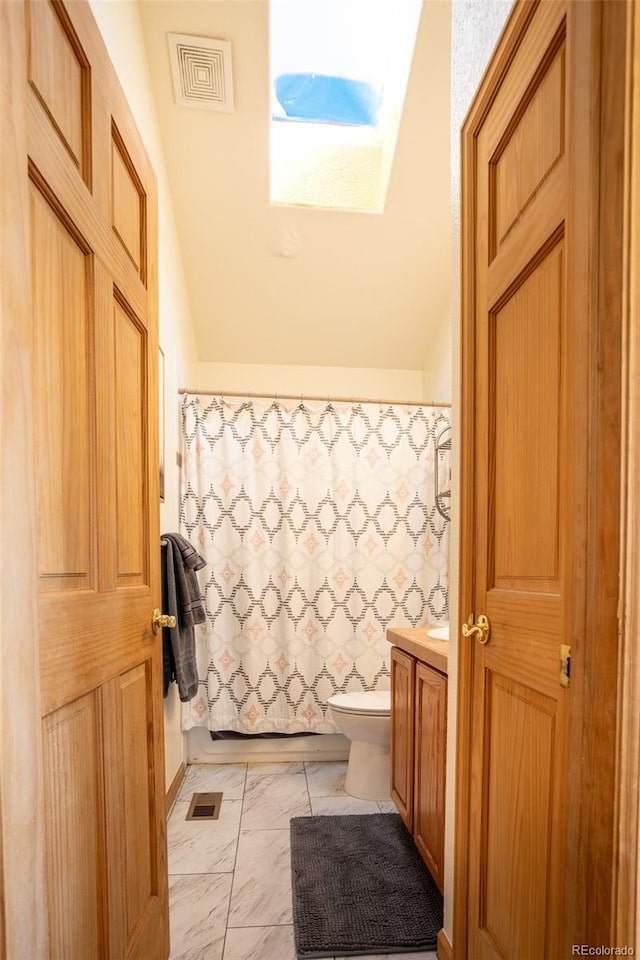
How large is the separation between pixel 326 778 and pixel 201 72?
123 inches

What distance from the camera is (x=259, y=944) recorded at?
1.53 meters

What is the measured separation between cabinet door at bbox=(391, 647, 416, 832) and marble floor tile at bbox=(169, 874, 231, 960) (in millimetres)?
650

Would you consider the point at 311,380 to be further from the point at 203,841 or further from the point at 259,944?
the point at 259,944

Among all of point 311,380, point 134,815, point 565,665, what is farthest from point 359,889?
point 311,380

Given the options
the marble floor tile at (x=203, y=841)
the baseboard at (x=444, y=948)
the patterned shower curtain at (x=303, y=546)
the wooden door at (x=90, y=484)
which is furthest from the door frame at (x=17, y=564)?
the patterned shower curtain at (x=303, y=546)

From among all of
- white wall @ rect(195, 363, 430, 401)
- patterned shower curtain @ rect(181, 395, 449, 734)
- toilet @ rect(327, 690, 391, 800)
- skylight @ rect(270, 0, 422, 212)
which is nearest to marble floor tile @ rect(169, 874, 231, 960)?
toilet @ rect(327, 690, 391, 800)

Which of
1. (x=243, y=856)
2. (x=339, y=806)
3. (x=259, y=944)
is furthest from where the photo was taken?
(x=339, y=806)

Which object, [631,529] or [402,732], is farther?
[402,732]

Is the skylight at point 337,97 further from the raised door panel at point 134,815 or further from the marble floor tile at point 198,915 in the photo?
the marble floor tile at point 198,915

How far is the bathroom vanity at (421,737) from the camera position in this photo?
1592 mm

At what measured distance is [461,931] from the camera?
1305mm

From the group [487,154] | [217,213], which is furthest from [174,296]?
[487,154]

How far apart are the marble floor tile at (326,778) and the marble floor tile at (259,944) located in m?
0.86

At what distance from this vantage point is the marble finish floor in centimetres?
154
